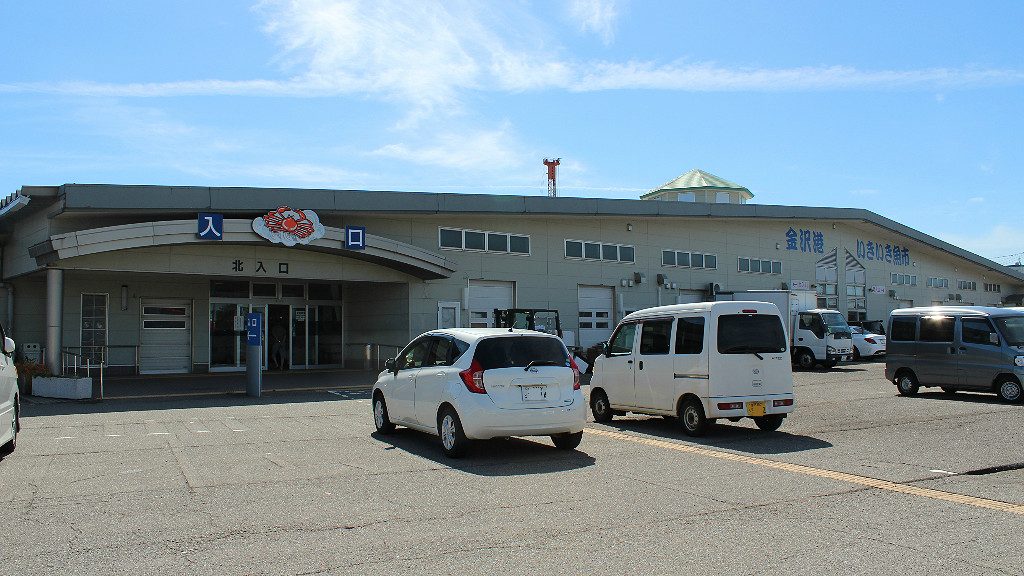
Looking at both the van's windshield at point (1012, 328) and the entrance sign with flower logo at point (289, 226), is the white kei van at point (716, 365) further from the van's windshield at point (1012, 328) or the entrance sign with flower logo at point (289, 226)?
the entrance sign with flower logo at point (289, 226)

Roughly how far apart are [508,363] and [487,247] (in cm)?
1616

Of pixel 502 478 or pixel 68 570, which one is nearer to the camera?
pixel 68 570

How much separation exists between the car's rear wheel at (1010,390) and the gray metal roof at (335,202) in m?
13.7

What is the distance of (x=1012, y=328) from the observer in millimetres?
16578

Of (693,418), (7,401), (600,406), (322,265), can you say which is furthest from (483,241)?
(7,401)

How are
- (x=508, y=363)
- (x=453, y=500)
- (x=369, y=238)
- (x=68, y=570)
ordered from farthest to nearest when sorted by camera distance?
1. (x=369, y=238)
2. (x=508, y=363)
3. (x=453, y=500)
4. (x=68, y=570)

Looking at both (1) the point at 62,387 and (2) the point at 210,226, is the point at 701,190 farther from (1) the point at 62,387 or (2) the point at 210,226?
(1) the point at 62,387

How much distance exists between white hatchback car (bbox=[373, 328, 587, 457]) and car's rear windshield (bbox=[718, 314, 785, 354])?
247 centimetres

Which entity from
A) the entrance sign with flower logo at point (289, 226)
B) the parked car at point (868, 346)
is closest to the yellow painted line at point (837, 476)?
the entrance sign with flower logo at point (289, 226)

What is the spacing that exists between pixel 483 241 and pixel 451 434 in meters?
16.4

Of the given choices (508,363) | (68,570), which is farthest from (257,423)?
(68,570)

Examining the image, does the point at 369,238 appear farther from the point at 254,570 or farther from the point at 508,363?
the point at 254,570

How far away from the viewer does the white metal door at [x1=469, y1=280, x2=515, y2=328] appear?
85.4 feet

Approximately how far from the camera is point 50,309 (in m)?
19.4
